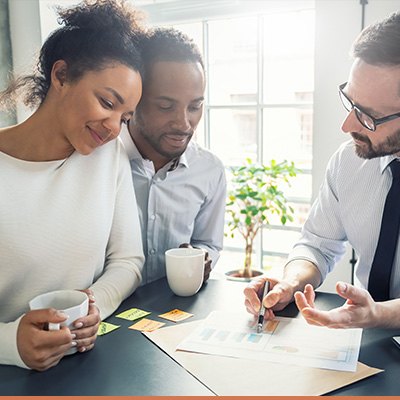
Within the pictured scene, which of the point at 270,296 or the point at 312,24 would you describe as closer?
the point at 270,296

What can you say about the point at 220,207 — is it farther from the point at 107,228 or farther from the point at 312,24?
the point at 312,24

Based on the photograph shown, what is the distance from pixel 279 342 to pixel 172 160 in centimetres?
84

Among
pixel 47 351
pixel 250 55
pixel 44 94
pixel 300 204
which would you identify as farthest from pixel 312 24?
pixel 47 351

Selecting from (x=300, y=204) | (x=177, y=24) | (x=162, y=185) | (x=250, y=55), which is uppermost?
(x=177, y=24)

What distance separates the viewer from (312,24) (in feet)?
8.66

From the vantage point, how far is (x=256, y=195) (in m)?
2.62

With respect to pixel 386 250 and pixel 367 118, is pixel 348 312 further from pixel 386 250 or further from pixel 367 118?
pixel 367 118

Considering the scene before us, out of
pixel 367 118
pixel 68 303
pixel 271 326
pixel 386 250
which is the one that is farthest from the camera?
pixel 367 118

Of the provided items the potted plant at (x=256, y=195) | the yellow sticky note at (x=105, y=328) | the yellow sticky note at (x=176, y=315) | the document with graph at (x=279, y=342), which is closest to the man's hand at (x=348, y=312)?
the document with graph at (x=279, y=342)

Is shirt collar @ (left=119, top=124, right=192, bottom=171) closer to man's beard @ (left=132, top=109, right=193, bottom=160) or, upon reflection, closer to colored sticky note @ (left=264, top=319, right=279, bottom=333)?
man's beard @ (left=132, top=109, right=193, bottom=160)

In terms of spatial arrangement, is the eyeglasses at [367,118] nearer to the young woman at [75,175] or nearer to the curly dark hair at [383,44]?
the curly dark hair at [383,44]

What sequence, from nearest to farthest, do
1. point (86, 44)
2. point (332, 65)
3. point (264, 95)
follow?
point (86, 44), point (332, 65), point (264, 95)

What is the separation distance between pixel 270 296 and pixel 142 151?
75cm

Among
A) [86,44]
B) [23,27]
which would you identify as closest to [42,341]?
[86,44]
